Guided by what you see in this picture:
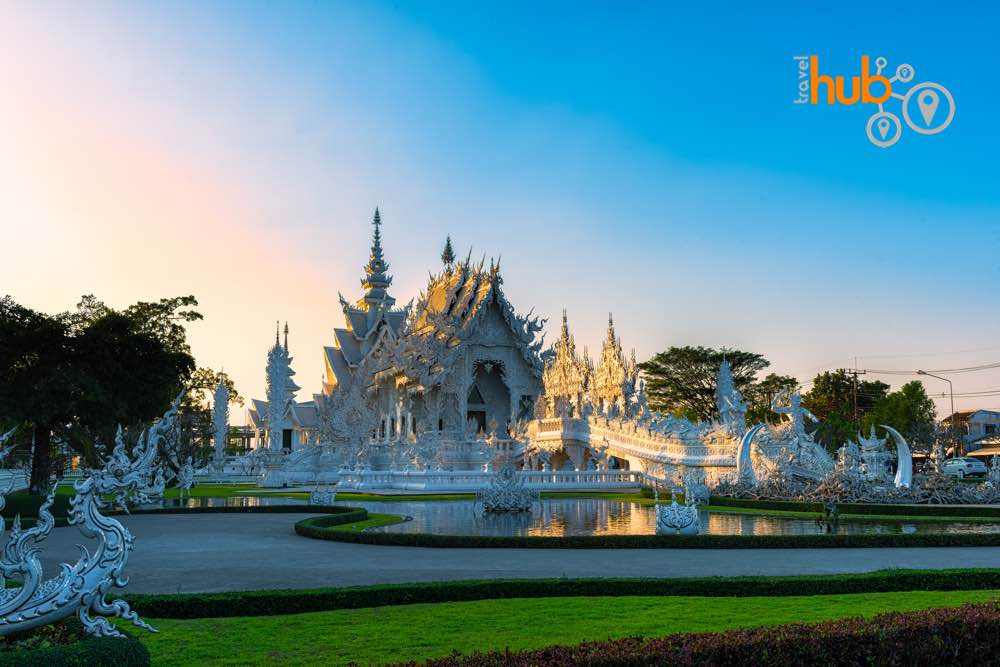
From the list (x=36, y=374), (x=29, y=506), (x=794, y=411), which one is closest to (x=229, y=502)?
(x=29, y=506)

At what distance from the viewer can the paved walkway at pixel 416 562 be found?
10.1 meters

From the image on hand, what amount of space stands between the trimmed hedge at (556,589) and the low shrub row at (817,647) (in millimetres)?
2524

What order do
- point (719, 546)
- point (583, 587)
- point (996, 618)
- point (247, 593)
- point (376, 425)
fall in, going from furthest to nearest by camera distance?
1. point (376, 425)
2. point (719, 546)
3. point (583, 587)
4. point (247, 593)
5. point (996, 618)

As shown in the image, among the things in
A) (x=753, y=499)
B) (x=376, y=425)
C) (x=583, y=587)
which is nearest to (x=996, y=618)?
(x=583, y=587)

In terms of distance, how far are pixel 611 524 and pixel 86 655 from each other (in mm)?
13007

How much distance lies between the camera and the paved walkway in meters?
10.1

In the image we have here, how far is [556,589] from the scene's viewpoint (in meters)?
9.09

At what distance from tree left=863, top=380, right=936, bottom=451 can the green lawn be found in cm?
4593

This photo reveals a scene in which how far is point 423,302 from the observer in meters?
49.3

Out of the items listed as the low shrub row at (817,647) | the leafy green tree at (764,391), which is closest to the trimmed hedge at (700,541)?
the low shrub row at (817,647)

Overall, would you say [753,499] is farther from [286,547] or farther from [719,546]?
[286,547]

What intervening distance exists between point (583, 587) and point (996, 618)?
12.8ft

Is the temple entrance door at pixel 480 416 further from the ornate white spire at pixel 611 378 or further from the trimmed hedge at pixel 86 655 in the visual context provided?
the trimmed hedge at pixel 86 655

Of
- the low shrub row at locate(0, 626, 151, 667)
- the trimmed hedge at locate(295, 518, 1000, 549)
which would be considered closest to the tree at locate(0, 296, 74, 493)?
the trimmed hedge at locate(295, 518, 1000, 549)
